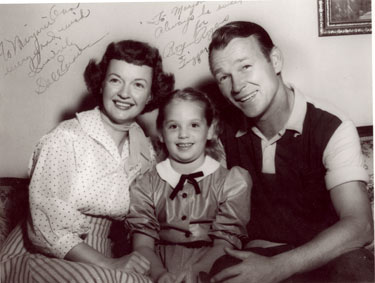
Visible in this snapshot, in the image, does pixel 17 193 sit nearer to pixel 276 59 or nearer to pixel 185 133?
pixel 185 133

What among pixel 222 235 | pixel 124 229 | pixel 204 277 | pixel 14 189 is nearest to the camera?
pixel 204 277

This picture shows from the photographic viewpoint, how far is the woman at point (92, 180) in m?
1.14

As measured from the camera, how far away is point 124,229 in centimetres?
145

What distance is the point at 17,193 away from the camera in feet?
5.11

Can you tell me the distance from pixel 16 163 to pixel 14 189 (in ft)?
0.73

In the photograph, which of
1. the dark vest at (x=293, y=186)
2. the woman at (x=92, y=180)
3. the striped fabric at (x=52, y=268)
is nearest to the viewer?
the striped fabric at (x=52, y=268)

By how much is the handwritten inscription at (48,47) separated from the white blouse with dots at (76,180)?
1.38ft

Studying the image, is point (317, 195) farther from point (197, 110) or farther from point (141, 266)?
point (141, 266)

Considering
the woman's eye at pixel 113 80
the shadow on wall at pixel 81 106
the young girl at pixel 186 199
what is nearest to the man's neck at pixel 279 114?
the young girl at pixel 186 199

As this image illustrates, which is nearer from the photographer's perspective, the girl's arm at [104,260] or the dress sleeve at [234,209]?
the girl's arm at [104,260]

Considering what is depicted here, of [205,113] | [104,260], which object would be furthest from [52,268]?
[205,113]

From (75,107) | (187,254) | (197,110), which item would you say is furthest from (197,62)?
(187,254)

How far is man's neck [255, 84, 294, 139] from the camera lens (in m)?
1.33
